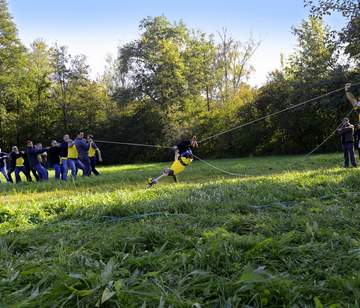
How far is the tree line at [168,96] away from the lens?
106ft

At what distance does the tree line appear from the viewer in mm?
32375

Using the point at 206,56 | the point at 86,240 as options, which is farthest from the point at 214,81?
the point at 86,240

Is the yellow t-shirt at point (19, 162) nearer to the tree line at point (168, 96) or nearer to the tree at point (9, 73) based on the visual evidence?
the tree line at point (168, 96)

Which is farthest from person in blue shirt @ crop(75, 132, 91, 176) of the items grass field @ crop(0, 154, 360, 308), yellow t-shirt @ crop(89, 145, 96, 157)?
grass field @ crop(0, 154, 360, 308)

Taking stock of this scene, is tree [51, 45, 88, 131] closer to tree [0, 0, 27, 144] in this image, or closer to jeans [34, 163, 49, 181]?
tree [0, 0, 27, 144]

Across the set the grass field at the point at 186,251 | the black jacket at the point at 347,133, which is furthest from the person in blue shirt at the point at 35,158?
the black jacket at the point at 347,133

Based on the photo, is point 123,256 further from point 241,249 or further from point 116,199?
point 116,199

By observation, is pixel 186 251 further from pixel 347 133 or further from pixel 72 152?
pixel 72 152

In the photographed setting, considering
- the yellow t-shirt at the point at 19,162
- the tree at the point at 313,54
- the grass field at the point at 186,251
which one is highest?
the tree at the point at 313,54

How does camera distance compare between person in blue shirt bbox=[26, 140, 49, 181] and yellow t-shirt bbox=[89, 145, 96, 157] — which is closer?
person in blue shirt bbox=[26, 140, 49, 181]

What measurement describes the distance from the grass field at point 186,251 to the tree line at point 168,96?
25.8 meters

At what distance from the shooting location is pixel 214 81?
4466 cm

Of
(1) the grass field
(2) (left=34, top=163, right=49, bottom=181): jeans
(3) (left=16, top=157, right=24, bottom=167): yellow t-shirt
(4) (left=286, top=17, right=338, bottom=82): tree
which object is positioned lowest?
(1) the grass field

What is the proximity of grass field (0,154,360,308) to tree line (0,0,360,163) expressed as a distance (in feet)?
84.7
